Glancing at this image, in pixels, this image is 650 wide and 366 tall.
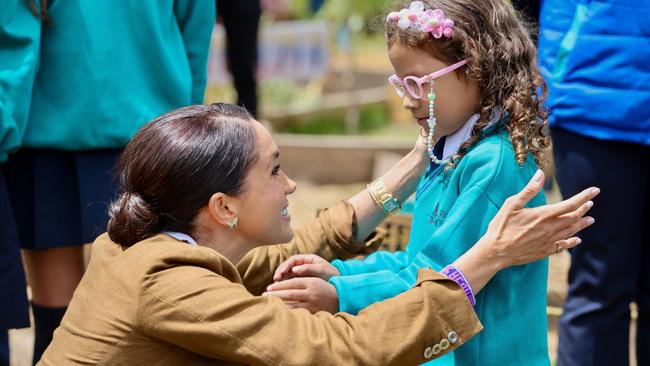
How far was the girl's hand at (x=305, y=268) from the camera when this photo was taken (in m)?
2.53

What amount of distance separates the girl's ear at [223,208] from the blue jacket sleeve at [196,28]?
1.14 meters

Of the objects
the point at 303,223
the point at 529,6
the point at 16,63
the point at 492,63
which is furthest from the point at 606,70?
the point at 303,223

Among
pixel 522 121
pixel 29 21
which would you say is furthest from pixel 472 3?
pixel 29 21

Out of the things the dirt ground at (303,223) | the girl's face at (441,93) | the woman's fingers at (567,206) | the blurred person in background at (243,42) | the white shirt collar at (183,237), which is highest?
the girl's face at (441,93)

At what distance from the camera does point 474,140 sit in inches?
93.2

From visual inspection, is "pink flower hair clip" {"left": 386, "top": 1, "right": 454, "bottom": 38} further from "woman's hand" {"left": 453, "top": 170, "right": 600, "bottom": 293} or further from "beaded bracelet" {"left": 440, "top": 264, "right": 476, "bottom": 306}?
"beaded bracelet" {"left": 440, "top": 264, "right": 476, "bottom": 306}

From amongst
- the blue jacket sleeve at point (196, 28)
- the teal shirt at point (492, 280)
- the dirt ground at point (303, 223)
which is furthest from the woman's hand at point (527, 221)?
the dirt ground at point (303, 223)

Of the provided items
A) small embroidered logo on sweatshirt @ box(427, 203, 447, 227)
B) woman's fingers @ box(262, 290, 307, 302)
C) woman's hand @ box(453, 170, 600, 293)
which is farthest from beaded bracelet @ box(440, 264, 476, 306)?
woman's fingers @ box(262, 290, 307, 302)

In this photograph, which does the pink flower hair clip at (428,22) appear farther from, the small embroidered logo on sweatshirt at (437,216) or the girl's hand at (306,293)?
the girl's hand at (306,293)

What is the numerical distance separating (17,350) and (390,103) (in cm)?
554

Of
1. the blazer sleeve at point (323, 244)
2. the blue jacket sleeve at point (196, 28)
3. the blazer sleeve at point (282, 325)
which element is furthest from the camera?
the blue jacket sleeve at point (196, 28)

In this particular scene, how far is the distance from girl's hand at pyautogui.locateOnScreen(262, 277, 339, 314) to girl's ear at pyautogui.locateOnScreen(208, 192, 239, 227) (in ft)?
0.79

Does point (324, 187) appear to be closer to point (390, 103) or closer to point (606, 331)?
point (390, 103)

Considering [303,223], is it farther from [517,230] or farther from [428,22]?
[517,230]
